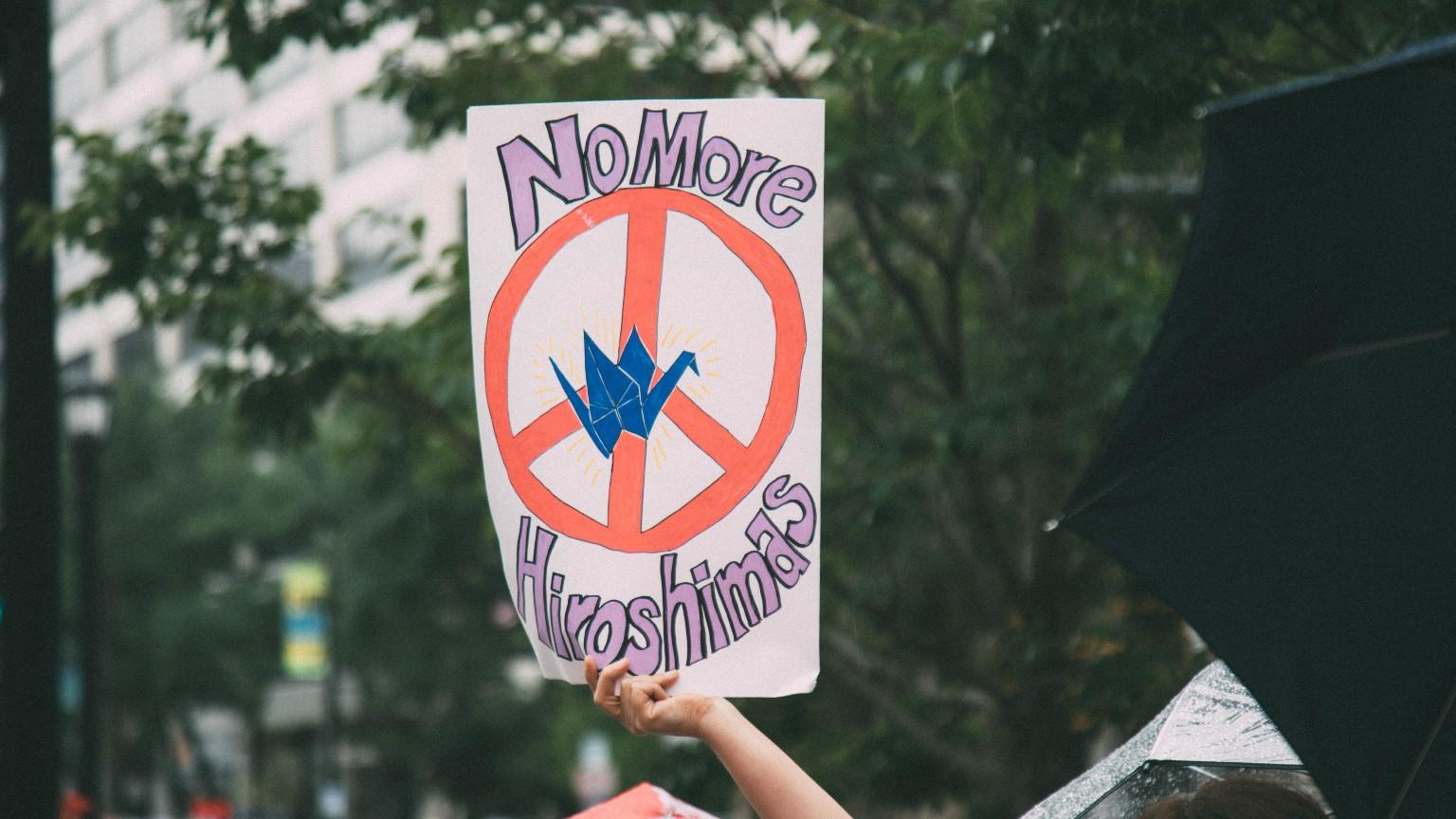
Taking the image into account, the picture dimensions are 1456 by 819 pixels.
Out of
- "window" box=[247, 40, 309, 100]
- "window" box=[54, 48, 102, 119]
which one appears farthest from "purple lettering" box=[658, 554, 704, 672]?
"window" box=[54, 48, 102, 119]

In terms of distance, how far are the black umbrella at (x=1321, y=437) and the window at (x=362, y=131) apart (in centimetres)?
4206

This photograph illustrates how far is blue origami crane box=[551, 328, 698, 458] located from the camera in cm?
296

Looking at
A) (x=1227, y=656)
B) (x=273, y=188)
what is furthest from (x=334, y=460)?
(x=1227, y=656)

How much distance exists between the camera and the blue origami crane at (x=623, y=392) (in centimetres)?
296

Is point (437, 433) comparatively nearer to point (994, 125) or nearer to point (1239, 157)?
point (994, 125)

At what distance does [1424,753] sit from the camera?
2.55 m

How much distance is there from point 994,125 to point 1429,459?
302 cm

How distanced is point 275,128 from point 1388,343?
160 ft

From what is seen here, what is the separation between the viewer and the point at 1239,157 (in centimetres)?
226

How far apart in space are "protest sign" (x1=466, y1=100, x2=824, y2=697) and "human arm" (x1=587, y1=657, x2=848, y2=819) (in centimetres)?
8

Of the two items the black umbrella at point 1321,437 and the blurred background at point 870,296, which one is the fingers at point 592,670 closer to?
the black umbrella at point 1321,437

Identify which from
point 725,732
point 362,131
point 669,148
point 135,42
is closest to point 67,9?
point 135,42

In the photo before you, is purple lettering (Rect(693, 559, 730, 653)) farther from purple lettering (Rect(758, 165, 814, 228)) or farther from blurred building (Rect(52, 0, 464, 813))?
blurred building (Rect(52, 0, 464, 813))

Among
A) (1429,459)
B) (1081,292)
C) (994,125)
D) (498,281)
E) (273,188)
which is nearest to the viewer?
(1429,459)
